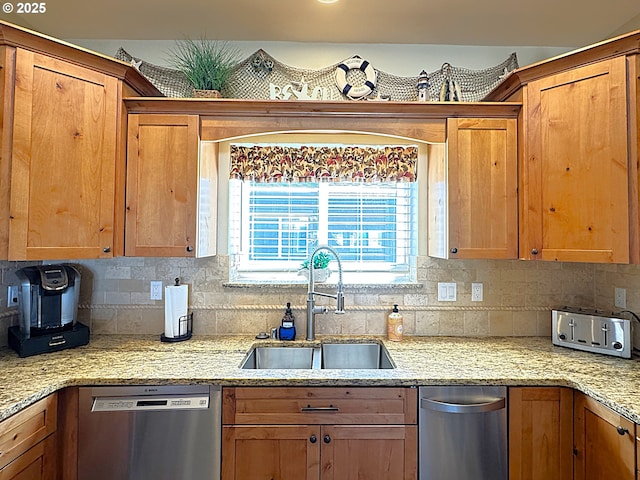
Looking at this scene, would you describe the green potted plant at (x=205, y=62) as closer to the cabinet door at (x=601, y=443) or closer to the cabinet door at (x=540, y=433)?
the cabinet door at (x=540, y=433)

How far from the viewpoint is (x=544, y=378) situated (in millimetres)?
1647

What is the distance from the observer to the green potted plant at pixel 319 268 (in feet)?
7.55

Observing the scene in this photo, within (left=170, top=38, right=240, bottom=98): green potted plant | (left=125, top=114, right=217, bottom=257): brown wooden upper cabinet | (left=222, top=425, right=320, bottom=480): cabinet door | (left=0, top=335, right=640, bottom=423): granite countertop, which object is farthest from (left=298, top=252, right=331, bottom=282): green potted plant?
(left=170, top=38, right=240, bottom=98): green potted plant

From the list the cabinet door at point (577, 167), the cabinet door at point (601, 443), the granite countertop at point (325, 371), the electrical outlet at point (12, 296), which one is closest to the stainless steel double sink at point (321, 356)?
the granite countertop at point (325, 371)

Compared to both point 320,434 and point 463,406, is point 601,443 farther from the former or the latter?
point 320,434

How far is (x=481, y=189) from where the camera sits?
204cm

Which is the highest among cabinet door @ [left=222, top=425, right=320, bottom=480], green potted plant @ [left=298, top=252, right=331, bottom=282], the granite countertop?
green potted plant @ [left=298, top=252, right=331, bottom=282]

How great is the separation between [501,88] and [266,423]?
2.08m

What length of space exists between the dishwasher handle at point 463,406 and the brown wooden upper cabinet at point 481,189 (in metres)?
0.72

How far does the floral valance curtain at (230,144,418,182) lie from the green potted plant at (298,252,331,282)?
1.57 feet

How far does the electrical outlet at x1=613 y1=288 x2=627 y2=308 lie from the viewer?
2.08 m

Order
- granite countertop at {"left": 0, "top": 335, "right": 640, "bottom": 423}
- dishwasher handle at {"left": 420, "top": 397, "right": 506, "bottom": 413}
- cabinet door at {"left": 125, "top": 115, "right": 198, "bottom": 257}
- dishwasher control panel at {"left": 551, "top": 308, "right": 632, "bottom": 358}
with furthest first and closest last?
cabinet door at {"left": 125, "top": 115, "right": 198, "bottom": 257} < dishwasher control panel at {"left": 551, "top": 308, "right": 632, "bottom": 358} < dishwasher handle at {"left": 420, "top": 397, "right": 506, "bottom": 413} < granite countertop at {"left": 0, "top": 335, "right": 640, "bottom": 423}

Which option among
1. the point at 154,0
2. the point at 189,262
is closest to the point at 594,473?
the point at 189,262

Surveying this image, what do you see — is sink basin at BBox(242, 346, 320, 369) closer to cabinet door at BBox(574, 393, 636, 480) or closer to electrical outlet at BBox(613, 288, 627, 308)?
cabinet door at BBox(574, 393, 636, 480)
